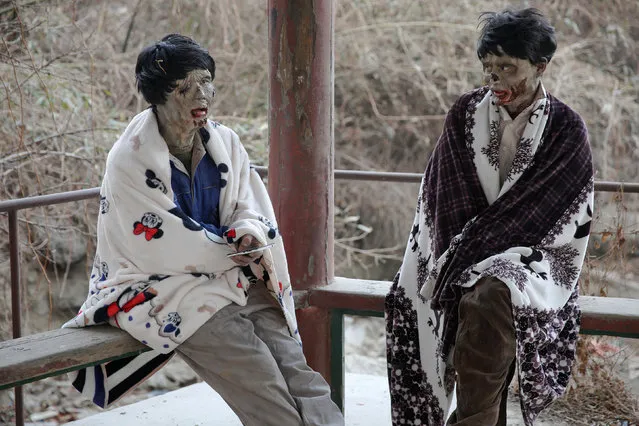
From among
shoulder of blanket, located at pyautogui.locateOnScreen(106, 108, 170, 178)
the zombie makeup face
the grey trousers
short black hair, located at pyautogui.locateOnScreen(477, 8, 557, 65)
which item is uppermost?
short black hair, located at pyautogui.locateOnScreen(477, 8, 557, 65)

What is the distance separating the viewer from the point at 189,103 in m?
2.77

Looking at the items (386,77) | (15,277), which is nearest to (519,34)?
(15,277)

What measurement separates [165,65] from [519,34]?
1064mm

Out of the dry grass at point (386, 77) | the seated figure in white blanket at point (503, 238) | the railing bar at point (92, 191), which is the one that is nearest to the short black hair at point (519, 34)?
the seated figure in white blanket at point (503, 238)

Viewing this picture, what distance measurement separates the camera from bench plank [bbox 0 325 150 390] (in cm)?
255

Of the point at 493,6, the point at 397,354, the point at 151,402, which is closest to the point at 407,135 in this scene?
the point at 493,6

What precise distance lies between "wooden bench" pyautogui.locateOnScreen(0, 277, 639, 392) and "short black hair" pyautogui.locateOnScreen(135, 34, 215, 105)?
0.74 m

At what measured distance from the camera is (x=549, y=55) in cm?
282

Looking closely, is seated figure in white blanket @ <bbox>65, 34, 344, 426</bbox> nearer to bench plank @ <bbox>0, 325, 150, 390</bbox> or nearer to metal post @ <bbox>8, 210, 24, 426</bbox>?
bench plank @ <bbox>0, 325, 150, 390</bbox>

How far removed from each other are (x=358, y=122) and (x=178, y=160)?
16.5 ft

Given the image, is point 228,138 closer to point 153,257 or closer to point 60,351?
point 153,257

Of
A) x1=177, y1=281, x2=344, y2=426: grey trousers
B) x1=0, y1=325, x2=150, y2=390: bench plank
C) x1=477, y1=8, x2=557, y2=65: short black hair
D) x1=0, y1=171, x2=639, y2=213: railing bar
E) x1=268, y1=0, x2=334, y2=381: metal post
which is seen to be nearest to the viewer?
x1=0, y1=325, x2=150, y2=390: bench plank

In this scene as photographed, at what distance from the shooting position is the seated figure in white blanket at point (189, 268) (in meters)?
2.69

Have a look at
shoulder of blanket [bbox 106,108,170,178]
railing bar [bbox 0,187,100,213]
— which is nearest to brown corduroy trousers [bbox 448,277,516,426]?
shoulder of blanket [bbox 106,108,170,178]
